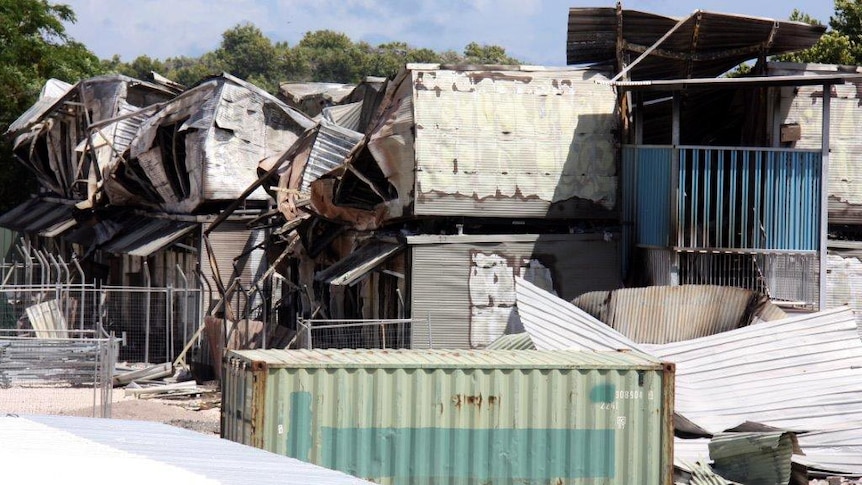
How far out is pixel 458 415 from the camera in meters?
13.8

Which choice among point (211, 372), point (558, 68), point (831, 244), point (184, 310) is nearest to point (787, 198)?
point (831, 244)

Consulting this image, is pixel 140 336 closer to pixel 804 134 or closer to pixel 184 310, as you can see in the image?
pixel 184 310

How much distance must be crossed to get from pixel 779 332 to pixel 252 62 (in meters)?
109

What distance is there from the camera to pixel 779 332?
17156 millimetres

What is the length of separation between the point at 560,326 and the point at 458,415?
432cm

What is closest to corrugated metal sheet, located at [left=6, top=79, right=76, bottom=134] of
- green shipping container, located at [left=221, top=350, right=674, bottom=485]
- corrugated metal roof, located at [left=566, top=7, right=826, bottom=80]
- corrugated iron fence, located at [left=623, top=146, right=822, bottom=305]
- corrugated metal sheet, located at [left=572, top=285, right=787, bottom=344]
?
corrugated metal roof, located at [left=566, top=7, right=826, bottom=80]

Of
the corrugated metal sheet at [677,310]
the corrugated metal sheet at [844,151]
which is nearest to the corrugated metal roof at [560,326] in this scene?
the corrugated metal sheet at [677,310]

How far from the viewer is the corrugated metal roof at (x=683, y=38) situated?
20.1 m

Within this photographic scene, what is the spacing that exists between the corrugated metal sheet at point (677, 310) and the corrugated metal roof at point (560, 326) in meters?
0.46

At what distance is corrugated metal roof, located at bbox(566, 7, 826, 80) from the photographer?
66.0 ft

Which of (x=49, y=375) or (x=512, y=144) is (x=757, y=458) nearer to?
(x=512, y=144)

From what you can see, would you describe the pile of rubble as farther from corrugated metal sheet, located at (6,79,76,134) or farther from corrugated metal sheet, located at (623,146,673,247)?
corrugated metal sheet, located at (6,79,76,134)

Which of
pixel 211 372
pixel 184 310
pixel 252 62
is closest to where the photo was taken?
pixel 211 372

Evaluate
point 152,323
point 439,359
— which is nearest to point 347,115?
point 152,323
